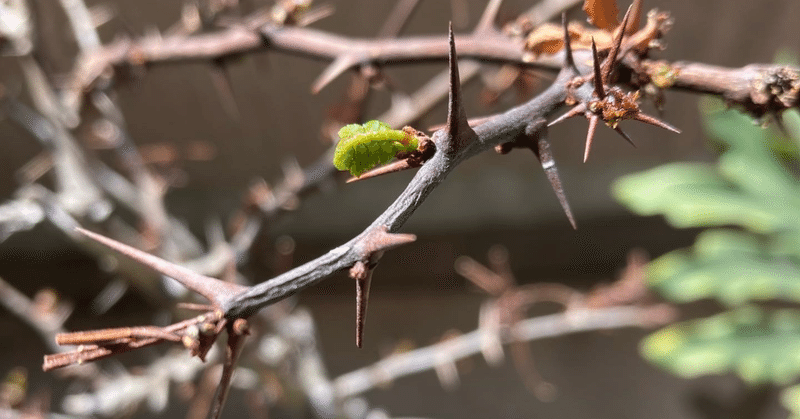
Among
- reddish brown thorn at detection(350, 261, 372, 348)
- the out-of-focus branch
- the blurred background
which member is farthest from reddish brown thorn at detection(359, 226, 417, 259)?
the blurred background

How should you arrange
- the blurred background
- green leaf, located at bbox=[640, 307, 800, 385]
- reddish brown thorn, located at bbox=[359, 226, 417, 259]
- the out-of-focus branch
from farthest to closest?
1. the blurred background
2. green leaf, located at bbox=[640, 307, 800, 385]
3. the out-of-focus branch
4. reddish brown thorn, located at bbox=[359, 226, 417, 259]

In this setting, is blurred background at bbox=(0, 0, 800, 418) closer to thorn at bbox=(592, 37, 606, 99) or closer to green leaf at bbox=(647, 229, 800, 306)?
green leaf at bbox=(647, 229, 800, 306)

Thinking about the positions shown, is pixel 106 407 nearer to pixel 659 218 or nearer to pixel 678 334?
pixel 678 334

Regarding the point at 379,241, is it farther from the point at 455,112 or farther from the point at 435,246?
the point at 435,246

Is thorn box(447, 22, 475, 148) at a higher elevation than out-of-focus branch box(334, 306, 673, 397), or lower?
lower

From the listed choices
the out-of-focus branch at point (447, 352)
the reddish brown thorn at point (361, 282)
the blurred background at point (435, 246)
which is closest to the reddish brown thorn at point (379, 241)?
the reddish brown thorn at point (361, 282)

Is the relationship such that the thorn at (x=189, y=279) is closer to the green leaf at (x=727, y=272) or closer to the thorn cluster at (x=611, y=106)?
the thorn cluster at (x=611, y=106)
